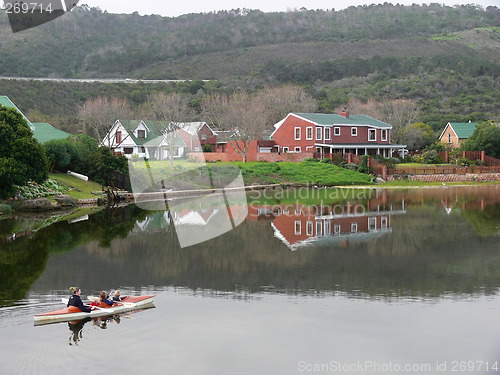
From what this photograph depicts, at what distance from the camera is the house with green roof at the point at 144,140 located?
74.9 meters

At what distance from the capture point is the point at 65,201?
139 ft

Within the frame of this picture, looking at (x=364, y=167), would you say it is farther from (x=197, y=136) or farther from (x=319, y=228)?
(x=319, y=228)

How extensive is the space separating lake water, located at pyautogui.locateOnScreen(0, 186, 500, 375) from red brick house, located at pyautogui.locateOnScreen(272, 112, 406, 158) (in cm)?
3461

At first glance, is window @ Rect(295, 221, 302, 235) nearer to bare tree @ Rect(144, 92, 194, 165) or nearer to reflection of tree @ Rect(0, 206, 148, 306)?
reflection of tree @ Rect(0, 206, 148, 306)

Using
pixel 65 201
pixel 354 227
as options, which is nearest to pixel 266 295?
pixel 354 227

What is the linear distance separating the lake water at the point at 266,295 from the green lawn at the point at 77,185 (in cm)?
1172

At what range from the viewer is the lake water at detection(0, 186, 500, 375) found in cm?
1336

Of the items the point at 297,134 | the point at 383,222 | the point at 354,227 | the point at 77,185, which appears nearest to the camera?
the point at 354,227

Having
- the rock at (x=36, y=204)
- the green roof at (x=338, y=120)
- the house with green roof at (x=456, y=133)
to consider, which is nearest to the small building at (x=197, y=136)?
the green roof at (x=338, y=120)

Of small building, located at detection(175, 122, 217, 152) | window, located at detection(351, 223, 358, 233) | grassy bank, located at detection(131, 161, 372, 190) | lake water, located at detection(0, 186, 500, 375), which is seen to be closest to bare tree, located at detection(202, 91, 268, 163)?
small building, located at detection(175, 122, 217, 152)

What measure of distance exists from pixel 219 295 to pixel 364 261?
6896 millimetres

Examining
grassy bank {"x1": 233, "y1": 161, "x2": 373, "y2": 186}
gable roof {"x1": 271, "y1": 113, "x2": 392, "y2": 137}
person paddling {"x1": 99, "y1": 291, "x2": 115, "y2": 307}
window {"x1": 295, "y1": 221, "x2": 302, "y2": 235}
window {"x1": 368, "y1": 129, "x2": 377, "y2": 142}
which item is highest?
gable roof {"x1": 271, "y1": 113, "x2": 392, "y2": 137}

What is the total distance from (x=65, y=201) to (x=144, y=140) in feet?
114

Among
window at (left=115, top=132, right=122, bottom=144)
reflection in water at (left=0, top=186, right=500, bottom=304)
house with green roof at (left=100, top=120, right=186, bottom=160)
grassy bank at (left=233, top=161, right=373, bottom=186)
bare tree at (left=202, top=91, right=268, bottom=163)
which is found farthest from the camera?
window at (left=115, top=132, right=122, bottom=144)
